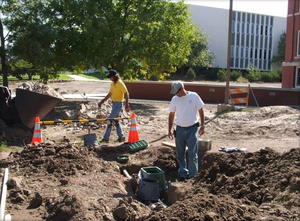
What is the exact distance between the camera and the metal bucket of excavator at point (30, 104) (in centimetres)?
919

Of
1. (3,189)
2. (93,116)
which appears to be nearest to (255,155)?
(3,189)

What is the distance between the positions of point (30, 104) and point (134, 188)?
429 centimetres

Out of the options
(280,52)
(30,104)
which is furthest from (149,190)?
(280,52)

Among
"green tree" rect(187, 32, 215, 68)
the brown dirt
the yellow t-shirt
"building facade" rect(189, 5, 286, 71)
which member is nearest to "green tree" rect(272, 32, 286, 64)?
"building facade" rect(189, 5, 286, 71)

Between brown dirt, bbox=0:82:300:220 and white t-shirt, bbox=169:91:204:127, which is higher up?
white t-shirt, bbox=169:91:204:127

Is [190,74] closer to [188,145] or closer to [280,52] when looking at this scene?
[280,52]

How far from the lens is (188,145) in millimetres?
6414

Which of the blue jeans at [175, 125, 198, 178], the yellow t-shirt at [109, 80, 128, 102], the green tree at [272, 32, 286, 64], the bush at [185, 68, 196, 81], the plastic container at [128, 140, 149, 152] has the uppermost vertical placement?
the green tree at [272, 32, 286, 64]

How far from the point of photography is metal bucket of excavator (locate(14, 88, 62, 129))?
362 inches

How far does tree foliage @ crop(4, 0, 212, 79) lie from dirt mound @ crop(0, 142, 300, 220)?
441 inches

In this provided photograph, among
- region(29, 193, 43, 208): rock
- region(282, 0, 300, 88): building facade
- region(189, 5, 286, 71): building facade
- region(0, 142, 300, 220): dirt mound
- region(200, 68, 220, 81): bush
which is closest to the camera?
region(0, 142, 300, 220): dirt mound

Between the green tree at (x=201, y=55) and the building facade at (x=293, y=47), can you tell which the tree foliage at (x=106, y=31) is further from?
the green tree at (x=201, y=55)

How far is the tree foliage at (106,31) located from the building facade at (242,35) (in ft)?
117

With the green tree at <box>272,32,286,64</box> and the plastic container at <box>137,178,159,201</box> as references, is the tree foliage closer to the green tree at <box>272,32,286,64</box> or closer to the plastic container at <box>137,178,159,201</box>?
the plastic container at <box>137,178,159,201</box>
